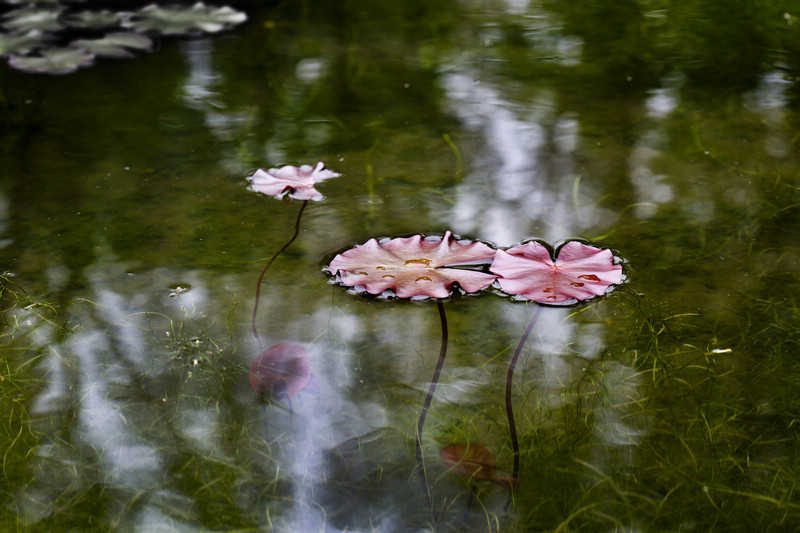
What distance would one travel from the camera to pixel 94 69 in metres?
2.48

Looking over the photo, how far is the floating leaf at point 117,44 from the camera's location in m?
2.60

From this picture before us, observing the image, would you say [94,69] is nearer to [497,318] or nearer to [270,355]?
[270,355]

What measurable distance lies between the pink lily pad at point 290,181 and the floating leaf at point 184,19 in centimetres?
137

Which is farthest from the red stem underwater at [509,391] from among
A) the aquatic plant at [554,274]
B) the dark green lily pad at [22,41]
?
the dark green lily pad at [22,41]

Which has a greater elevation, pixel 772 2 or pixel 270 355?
pixel 772 2

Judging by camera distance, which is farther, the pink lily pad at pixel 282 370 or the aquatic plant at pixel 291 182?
the aquatic plant at pixel 291 182

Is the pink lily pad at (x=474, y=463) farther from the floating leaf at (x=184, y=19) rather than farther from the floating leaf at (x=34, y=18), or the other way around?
the floating leaf at (x=34, y=18)

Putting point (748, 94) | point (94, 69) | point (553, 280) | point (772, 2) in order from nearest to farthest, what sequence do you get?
1. point (553, 280)
2. point (748, 94)
3. point (94, 69)
4. point (772, 2)

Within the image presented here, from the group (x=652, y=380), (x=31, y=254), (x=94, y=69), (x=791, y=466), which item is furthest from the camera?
(x=94, y=69)

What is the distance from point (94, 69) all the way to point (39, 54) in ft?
0.88

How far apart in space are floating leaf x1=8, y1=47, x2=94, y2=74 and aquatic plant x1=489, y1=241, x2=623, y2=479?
6.21 ft

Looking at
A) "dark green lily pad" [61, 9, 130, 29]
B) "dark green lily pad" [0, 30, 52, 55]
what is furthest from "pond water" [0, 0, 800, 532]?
"dark green lily pad" [61, 9, 130, 29]

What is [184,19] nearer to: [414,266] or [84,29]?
[84,29]

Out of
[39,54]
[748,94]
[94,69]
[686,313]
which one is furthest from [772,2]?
[39,54]
